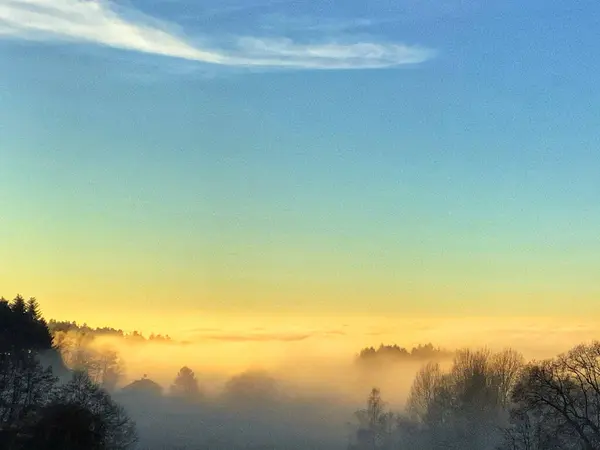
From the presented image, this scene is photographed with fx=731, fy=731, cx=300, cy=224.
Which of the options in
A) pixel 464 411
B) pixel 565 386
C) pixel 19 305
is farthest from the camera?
pixel 464 411

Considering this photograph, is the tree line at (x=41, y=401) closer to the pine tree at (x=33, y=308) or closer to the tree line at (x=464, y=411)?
the pine tree at (x=33, y=308)

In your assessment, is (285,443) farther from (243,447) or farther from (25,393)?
(25,393)

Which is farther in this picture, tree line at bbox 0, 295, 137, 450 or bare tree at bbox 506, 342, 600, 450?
bare tree at bbox 506, 342, 600, 450

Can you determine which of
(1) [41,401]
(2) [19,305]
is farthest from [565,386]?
(2) [19,305]

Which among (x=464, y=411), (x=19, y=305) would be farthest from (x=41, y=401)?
(x=464, y=411)

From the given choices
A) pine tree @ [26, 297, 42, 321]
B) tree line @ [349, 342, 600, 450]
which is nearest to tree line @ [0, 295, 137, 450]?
pine tree @ [26, 297, 42, 321]

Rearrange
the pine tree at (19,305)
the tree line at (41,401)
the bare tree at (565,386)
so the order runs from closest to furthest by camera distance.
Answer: the tree line at (41,401)
the bare tree at (565,386)
the pine tree at (19,305)

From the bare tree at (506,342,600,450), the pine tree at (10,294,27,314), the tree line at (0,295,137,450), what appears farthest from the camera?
the pine tree at (10,294,27,314)

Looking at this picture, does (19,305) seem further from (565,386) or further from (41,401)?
(565,386)

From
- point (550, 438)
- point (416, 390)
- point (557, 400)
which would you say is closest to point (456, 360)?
point (416, 390)

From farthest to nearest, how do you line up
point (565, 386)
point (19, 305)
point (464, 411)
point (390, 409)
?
1. point (390, 409)
2. point (464, 411)
3. point (19, 305)
4. point (565, 386)

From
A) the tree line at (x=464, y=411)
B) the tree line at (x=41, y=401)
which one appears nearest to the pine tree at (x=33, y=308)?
the tree line at (x=41, y=401)

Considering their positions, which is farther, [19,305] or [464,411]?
[464,411]

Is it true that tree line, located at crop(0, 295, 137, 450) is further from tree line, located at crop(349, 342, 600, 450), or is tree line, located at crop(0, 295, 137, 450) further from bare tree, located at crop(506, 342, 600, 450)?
tree line, located at crop(349, 342, 600, 450)
